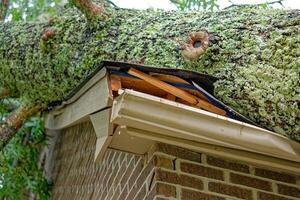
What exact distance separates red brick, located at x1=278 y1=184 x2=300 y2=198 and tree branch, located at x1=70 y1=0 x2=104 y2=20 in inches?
52.1

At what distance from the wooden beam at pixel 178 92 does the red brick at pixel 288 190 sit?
465mm

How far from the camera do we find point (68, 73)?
3141mm

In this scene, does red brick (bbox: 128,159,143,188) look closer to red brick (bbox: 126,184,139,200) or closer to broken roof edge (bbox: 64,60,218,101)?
red brick (bbox: 126,184,139,200)

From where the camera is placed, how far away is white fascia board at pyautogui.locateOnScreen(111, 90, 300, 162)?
2020 millimetres

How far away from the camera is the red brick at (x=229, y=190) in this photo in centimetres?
238

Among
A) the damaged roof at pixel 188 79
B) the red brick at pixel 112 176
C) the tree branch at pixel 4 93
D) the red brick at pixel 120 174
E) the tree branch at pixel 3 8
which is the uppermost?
the tree branch at pixel 3 8

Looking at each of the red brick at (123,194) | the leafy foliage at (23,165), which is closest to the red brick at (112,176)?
the red brick at (123,194)

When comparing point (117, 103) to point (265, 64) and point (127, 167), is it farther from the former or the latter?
point (127, 167)

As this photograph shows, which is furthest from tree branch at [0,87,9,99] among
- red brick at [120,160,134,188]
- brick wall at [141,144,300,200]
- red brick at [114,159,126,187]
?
brick wall at [141,144,300,200]

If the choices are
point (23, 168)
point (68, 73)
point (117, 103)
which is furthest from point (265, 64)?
point (23, 168)

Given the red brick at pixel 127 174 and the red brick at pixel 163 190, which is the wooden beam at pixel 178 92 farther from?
the red brick at pixel 127 174

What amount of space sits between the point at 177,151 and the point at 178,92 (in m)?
0.29

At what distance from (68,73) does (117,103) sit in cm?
116

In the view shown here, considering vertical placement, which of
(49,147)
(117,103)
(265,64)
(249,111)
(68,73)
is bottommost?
(117,103)
